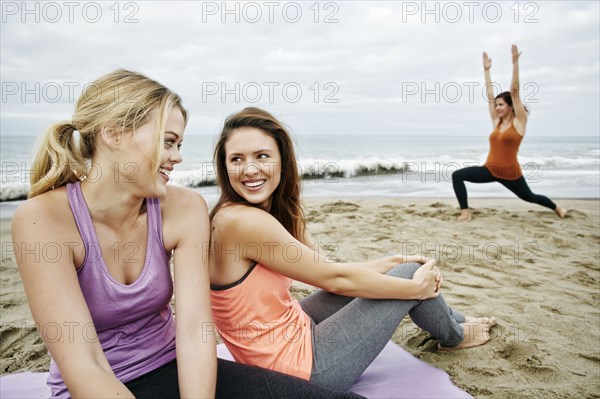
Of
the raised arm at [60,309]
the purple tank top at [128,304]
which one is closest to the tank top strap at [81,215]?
the purple tank top at [128,304]

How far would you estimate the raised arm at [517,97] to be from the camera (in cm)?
593

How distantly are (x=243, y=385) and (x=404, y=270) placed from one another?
109 centimetres

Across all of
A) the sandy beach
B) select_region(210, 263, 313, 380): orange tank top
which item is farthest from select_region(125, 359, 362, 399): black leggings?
the sandy beach

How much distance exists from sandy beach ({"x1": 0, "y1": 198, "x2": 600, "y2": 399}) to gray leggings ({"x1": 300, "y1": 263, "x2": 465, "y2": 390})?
0.45 m

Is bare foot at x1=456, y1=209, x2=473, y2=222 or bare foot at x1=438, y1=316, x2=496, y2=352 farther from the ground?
bare foot at x1=456, y1=209, x2=473, y2=222

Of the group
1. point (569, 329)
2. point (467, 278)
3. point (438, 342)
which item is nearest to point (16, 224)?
point (438, 342)

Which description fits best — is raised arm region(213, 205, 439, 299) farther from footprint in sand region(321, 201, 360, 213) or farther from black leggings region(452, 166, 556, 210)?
footprint in sand region(321, 201, 360, 213)

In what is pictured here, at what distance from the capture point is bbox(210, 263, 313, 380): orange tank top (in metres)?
1.95

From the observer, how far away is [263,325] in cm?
198

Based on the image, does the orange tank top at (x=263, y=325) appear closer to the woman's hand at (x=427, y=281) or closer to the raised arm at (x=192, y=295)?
the raised arm at (x=192, y=295)

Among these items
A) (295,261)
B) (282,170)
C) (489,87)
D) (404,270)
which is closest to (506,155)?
(489,87)

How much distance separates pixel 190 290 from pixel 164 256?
17 centimetres

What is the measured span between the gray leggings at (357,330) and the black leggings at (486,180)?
4.37m

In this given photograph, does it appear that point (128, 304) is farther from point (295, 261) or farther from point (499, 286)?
point (499, 286)
